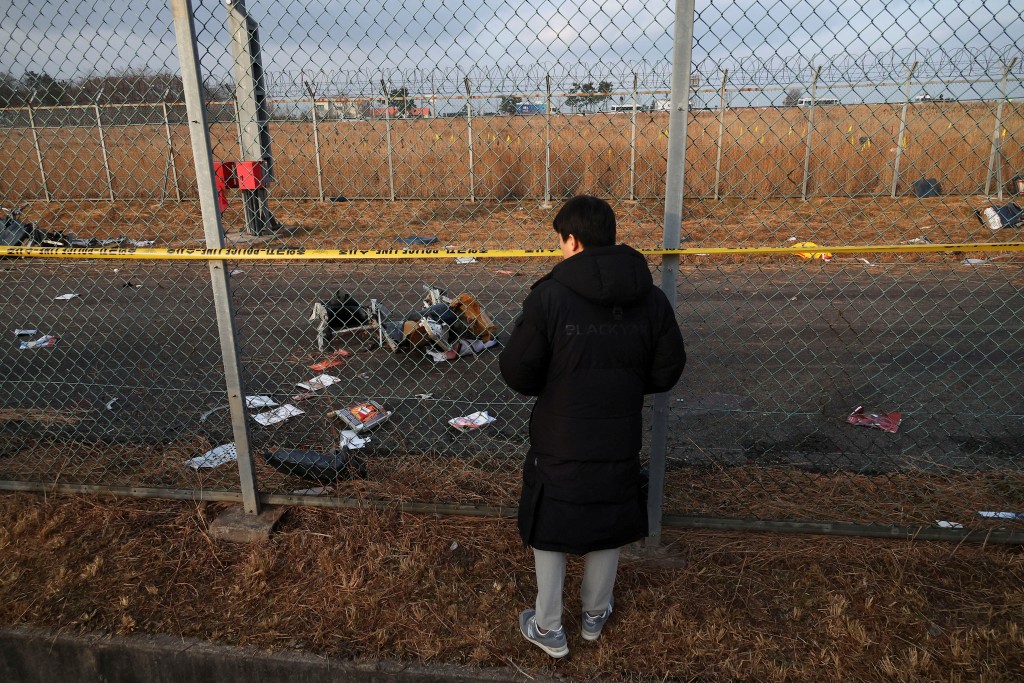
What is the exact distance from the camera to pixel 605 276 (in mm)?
2133

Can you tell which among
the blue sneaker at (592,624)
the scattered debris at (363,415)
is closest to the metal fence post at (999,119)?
the blue sneaker at (592,624)

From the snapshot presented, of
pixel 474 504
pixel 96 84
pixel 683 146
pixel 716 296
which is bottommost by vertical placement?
pixel 716 296

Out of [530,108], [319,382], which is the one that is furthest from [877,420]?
[319,382]

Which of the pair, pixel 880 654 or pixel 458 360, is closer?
pixel 880 654

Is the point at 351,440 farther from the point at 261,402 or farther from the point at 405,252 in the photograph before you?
the point at 405,252

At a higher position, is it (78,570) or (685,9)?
(685,9)

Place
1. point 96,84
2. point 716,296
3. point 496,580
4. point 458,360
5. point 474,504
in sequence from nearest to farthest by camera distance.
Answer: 1. point 496,580
2. point 474,504
3. point 96,84
4. point 458,360
5. point 716,296

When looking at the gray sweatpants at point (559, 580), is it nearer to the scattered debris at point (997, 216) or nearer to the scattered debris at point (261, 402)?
the scattered debris at point (261, 402)

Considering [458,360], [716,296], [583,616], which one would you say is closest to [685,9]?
[583,616]

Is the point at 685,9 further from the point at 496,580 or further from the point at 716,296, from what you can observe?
the point at 716,296

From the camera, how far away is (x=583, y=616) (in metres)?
2.56

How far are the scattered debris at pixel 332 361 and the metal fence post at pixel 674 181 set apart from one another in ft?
12.2

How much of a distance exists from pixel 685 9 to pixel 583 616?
225 centimetres

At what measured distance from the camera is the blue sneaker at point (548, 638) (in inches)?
97.3
